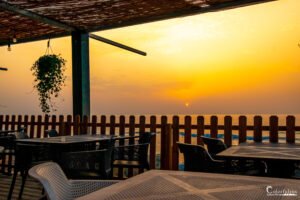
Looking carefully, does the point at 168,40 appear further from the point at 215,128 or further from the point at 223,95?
the point at 215,128

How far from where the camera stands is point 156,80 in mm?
10891

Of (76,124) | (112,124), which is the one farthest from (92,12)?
(76,124)

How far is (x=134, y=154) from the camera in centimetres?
431

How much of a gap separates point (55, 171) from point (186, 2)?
4.23 meters

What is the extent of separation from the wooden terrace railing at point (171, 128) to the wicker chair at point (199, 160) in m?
2.28

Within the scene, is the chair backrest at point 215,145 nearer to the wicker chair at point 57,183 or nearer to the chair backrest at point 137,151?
the chair backrest at point 137,151

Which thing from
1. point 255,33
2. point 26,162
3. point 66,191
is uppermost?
point 255,33

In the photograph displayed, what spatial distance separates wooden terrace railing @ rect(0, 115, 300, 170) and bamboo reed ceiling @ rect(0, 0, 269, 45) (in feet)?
5.79

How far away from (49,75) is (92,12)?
4.53ft

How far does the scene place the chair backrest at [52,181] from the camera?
1.35 meters

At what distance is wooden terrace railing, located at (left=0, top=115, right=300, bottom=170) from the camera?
498 cm

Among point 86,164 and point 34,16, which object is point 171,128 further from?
point 34,16

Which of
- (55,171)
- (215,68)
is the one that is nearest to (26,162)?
(55,171)

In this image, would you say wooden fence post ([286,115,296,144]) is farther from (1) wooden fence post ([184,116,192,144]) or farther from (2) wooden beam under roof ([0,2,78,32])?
(2) wooden beam under roof ([0,2,78,32])
